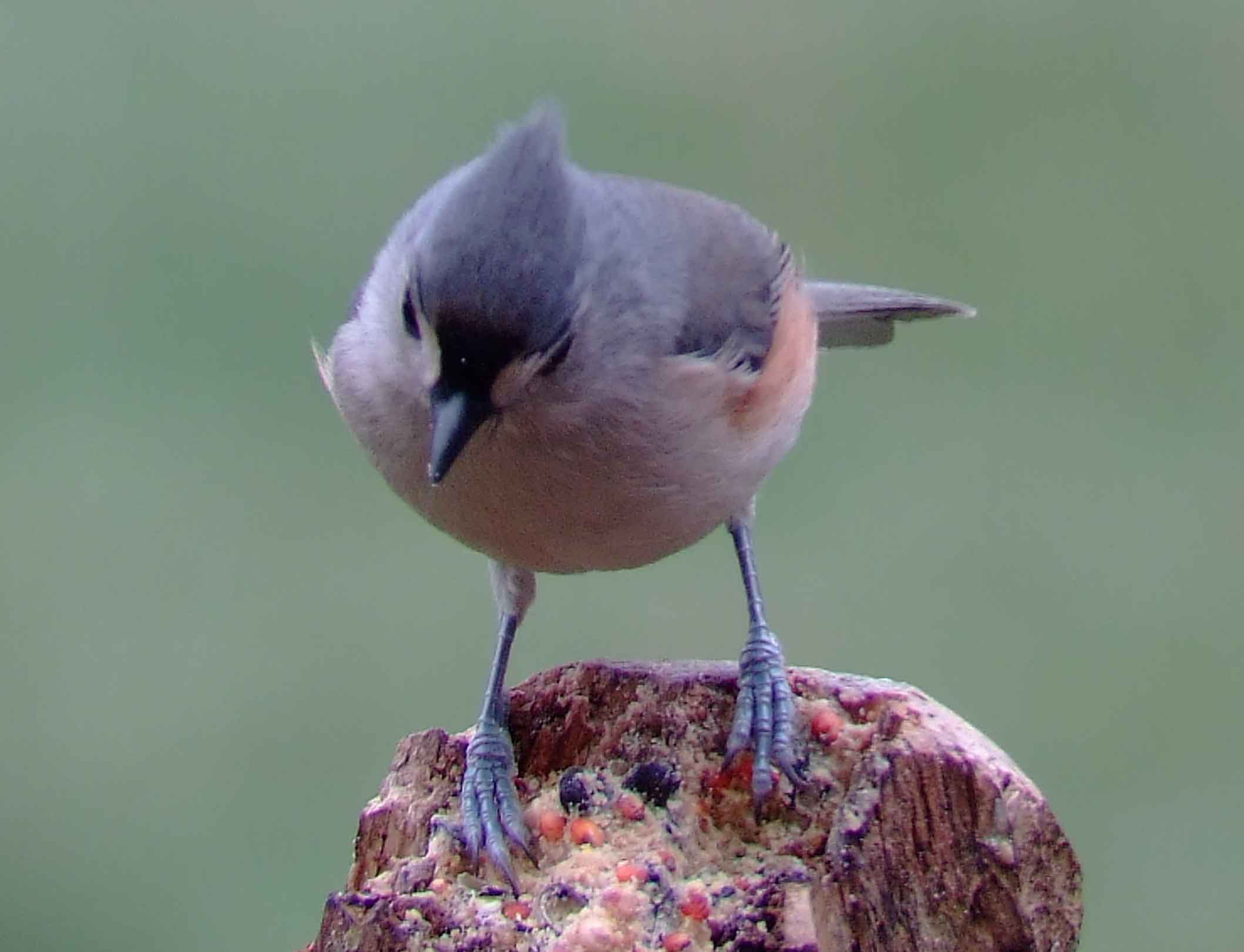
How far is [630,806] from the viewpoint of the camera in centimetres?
157

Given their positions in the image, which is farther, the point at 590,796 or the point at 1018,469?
the point at 1018,469

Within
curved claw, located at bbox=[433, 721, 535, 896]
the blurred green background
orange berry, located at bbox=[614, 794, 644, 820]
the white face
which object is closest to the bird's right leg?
curved claw, located at bbox=[433, 721, 535, 896]

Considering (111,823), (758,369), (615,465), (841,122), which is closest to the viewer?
(615,465)

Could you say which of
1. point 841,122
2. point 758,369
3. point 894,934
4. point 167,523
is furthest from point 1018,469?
point 894,934

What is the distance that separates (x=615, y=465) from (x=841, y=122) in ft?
6.30

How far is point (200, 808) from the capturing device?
9.86 ft

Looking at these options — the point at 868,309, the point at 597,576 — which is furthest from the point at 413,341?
the point at 597,576

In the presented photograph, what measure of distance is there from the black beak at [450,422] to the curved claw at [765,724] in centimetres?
41

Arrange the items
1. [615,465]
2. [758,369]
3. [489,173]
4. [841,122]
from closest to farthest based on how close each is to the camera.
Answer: [489,173] → [615,465] → [758,369] → [841,122]

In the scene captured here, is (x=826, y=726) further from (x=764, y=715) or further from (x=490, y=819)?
(x=490, y=819)

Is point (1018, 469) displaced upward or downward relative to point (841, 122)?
downward

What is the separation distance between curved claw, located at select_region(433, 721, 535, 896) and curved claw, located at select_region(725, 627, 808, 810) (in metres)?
0.23

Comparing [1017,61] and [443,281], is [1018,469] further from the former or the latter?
[443,281]

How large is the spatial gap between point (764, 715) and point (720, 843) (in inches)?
5.5
